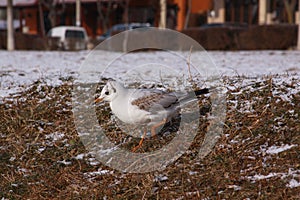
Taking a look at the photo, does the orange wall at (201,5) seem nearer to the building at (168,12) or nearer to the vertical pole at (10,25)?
the building at (168,12)

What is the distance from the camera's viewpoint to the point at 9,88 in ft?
28.0

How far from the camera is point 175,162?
563cm

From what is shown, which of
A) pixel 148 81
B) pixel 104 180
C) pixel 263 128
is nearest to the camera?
pixel 104 180

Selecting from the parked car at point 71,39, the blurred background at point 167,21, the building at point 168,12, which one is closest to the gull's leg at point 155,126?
the blurred background at point 167,21

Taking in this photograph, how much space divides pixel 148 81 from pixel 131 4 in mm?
30870

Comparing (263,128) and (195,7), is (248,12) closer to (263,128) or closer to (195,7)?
(195,7)

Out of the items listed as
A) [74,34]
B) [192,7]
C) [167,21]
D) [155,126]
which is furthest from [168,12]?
[155,126]

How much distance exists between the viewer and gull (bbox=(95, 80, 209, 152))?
569 centimetres

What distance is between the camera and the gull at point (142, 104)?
5.69m

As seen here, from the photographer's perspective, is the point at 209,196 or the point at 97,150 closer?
the point at 209,196

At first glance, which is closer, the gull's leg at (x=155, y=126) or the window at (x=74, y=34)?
the gull's leg at (x=155, y=126)

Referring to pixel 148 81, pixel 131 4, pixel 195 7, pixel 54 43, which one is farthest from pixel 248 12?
pixel 148 81

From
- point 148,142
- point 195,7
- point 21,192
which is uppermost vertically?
point 195,7

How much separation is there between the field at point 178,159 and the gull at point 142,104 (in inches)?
15.1
